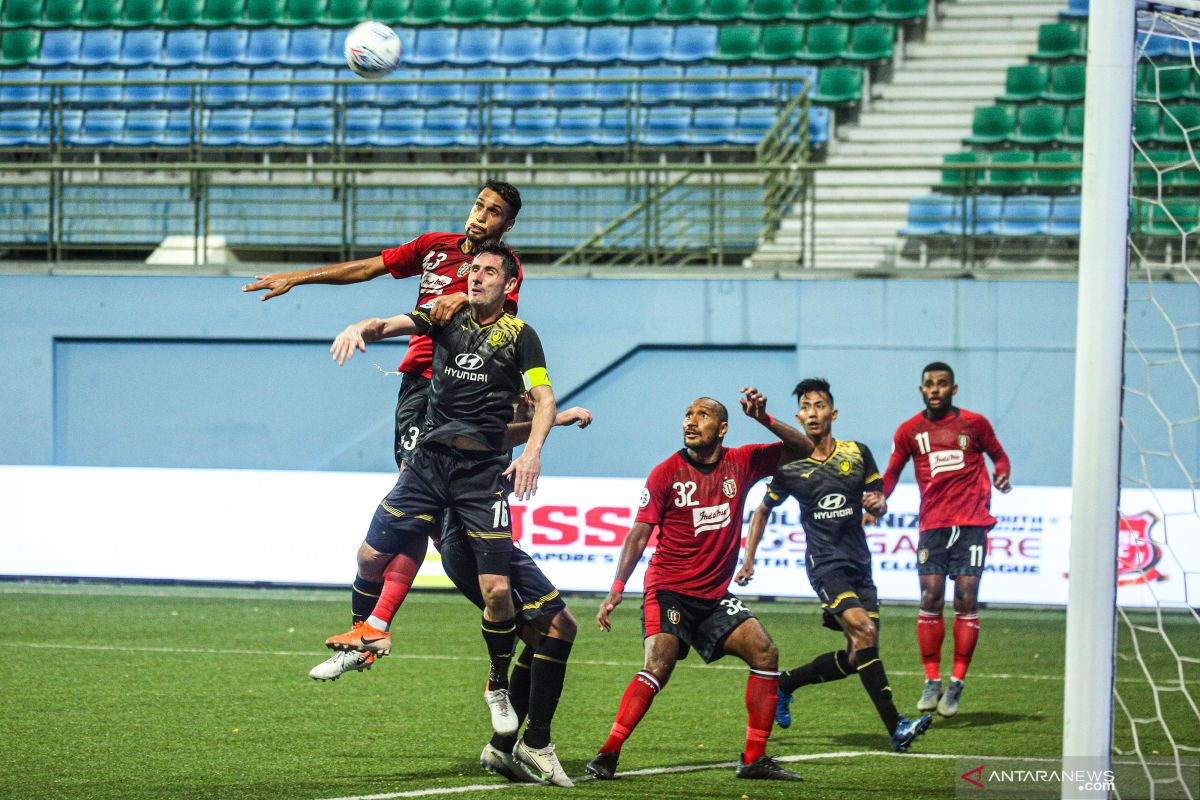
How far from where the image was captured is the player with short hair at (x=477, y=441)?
21.8ft

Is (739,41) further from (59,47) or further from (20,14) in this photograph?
(20,14)

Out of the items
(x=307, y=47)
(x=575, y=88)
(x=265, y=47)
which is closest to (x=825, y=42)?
(x=575, y=88)

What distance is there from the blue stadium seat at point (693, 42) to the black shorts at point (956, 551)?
10.9 m

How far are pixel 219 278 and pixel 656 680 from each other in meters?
10.1

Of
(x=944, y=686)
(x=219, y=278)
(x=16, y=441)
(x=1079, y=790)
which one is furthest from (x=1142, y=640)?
(x=16, y=441)

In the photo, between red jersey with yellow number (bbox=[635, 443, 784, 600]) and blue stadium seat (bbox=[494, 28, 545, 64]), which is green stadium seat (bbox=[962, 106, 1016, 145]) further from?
red jersey with yellow number (bbox=[635, 443, 784, 600])

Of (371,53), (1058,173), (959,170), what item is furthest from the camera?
(1058,173)

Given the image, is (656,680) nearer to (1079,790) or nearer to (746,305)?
(1079,790)

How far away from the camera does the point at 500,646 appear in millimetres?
6926

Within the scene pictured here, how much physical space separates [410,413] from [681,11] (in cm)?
1350

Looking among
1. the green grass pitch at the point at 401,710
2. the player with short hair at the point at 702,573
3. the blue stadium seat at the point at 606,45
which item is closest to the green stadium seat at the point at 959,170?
the blue stadium seat at the point at 606,45

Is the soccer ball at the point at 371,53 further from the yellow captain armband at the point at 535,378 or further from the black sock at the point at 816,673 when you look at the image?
the black sock at the point at 816,673

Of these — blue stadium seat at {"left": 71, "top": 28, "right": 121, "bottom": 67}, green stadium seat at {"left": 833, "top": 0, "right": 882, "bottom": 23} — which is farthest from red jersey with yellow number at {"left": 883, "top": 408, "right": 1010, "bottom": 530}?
blue stadium seat at {"left": 71, "top": 28, "right": 121, "bottom": 67}

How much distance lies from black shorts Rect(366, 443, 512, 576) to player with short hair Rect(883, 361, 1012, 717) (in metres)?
3.20
